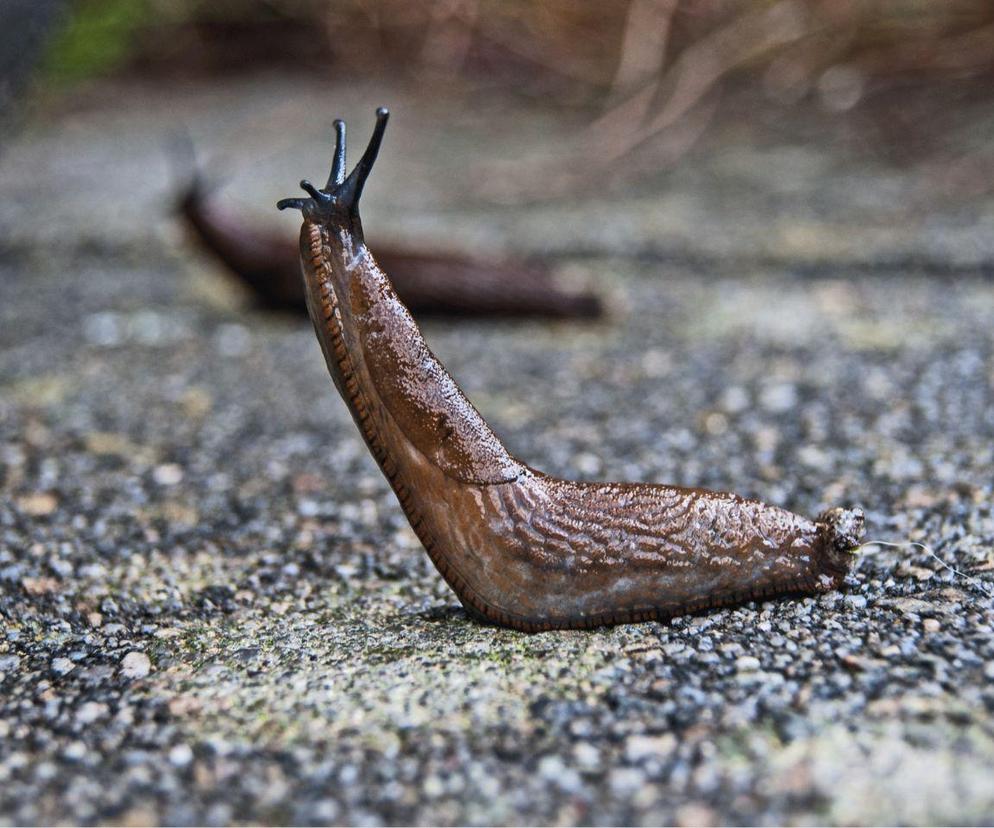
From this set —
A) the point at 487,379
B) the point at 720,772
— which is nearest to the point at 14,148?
the point at 487,379

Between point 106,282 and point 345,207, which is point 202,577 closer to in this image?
point 345,207

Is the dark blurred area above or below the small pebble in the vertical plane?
above

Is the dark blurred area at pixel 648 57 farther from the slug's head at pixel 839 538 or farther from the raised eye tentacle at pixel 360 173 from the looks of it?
the slug's head at pixel 839 538

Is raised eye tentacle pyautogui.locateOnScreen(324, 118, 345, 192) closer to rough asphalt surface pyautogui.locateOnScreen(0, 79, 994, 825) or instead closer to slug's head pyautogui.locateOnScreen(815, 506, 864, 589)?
rough asphalt surface pyautogui.locateOnScreen(0, 79, 994, 825)

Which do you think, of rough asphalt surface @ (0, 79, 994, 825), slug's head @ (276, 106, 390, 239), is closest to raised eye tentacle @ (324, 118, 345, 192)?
slug's head @ (276, 106, 390, 239)

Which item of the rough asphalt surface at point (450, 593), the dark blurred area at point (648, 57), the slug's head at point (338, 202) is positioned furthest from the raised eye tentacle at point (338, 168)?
the dark blurred area at point (648, 57)

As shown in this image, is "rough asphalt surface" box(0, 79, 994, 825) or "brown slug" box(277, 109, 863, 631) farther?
"brown slug" box(277, 109, 863, 631)
